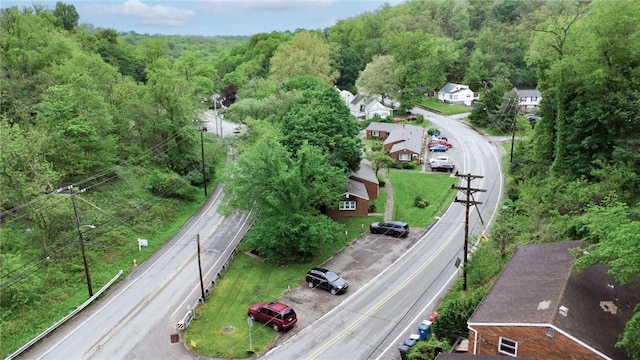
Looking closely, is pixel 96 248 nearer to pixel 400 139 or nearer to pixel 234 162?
pixel 234 162

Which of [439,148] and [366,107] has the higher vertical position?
[366,107]

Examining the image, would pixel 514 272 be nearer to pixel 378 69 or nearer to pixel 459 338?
pixel 459 338

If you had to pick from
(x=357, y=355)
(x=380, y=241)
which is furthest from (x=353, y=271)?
(x=357, y=355)

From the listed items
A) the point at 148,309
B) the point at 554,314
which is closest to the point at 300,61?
the point at 148,309

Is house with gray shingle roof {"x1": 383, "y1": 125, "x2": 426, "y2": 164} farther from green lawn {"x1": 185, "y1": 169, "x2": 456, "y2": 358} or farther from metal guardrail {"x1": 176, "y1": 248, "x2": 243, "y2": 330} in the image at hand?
metal guardrail {"x1": 176, "y1": 248, "x2": 243, "y2": 330}

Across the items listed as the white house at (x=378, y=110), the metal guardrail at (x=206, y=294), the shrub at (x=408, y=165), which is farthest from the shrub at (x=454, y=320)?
the white house at (x=378, y=110)
